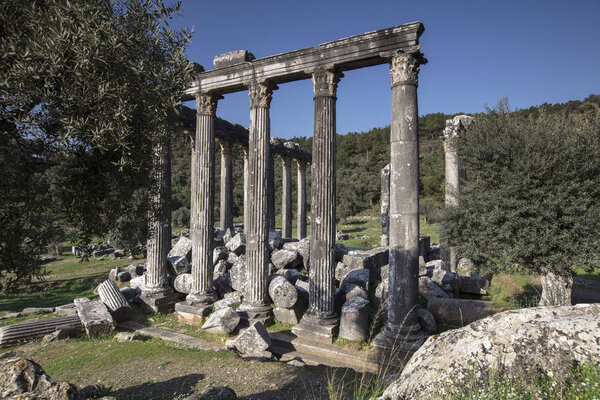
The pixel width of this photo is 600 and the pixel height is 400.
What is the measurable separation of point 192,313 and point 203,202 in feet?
12.4

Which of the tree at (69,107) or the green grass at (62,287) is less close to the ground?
the tree at (69,107)

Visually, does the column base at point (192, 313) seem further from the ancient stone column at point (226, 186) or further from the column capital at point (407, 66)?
the ancient stone column at point (226, 186)

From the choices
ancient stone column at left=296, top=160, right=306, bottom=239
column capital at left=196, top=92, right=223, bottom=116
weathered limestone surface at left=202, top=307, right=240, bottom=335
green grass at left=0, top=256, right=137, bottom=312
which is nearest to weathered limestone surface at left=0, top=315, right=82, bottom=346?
green grass at left=0, top=256, right=137, bottom=312

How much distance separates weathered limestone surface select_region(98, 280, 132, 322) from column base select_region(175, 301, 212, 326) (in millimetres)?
1647


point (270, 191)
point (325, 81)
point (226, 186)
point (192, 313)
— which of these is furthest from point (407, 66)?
A: point (226, 186)

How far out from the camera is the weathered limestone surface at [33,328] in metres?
10.0

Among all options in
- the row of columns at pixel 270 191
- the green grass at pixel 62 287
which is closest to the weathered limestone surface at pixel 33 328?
the green grass at pixel 62 287

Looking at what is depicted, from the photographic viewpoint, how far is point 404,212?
852 cm

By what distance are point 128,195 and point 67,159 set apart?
994mm

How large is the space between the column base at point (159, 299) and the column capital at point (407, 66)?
1081 cm

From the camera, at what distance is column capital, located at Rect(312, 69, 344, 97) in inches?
382

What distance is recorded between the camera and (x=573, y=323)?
8.18 feet

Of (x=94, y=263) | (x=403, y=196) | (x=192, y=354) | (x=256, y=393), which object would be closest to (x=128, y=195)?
(x=256, y=393)

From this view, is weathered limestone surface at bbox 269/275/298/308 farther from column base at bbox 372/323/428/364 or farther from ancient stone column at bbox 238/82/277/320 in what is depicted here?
column base at bbox 372/323/428/364
